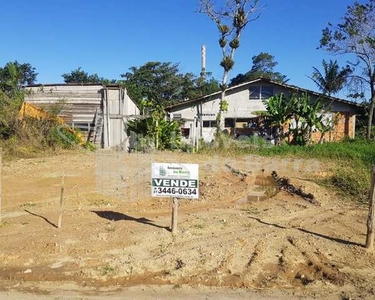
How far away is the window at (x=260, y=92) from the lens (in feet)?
77.8

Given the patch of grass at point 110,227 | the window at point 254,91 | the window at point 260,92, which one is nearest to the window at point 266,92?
the window at point 260,92

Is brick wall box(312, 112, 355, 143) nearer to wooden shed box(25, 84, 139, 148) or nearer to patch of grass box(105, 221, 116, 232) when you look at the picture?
wooden shed box(25, 84, 139, 148)

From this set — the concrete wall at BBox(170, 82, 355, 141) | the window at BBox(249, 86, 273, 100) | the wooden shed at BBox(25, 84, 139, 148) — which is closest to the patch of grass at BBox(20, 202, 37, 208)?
the wooden shed at BBox(25, 84, 139, 148)

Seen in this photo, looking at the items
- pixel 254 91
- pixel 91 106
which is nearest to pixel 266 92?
pixel 254 91

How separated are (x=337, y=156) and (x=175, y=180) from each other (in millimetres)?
10913

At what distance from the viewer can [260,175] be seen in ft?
39.1

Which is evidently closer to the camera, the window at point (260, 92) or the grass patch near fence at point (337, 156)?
the grass patch near fence at point (337, 156)

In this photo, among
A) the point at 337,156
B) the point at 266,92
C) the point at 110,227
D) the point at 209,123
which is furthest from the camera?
the point at 209,123

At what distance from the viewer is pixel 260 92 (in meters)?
23.8

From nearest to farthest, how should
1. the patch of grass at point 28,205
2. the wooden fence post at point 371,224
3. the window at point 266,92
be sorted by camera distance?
the wooden fence post at point 371,224 < the patch of grass at point 28,205 < the window at point 266,92

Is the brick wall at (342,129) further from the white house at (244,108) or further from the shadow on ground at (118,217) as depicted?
the shadow on ground at (118,217)

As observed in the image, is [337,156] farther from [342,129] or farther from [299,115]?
[342,129]

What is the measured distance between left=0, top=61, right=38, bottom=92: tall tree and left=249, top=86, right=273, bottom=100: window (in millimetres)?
13201

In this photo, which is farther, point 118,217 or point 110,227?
point 118,217
